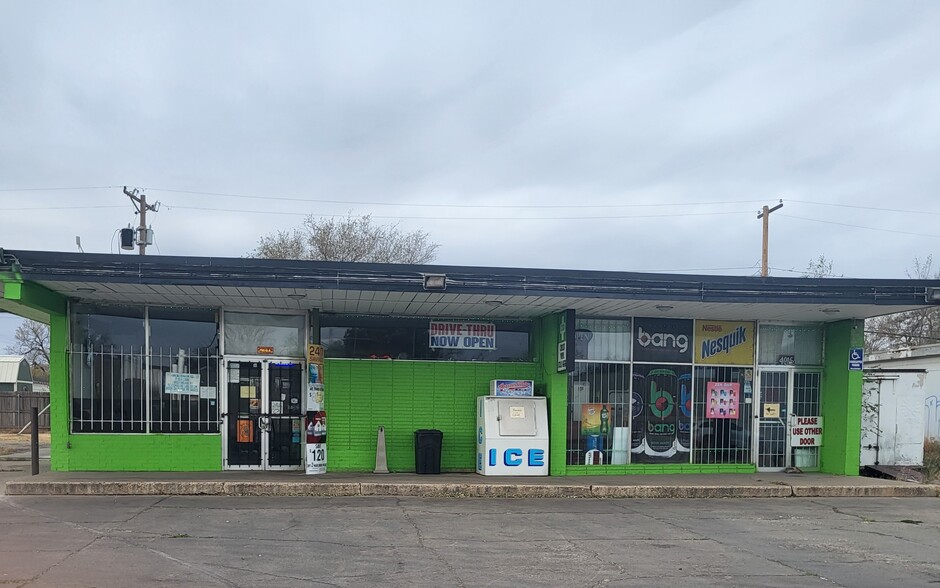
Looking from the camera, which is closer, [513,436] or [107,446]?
[107,446]

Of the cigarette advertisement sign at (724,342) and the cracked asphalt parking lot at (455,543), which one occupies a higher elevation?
the cigarette advertisement sign at (724,342)

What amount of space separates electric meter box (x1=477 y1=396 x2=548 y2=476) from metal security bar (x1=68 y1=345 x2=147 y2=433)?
6.55 metres

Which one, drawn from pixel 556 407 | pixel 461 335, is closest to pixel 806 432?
pixel 556 407

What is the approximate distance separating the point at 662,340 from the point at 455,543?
8.21 metres

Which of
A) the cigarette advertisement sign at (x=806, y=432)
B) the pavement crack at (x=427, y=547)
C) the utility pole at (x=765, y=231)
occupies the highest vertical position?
the utility pole at (x=765, y=231)

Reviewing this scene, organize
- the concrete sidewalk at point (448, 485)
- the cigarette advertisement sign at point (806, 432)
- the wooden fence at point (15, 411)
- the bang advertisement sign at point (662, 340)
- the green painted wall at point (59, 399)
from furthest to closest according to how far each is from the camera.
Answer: the wooden fence at point (15, 411)
the cigarette advertisement sign at point (806, 432)
the bang advertisement sign at point (662, 340)
the green painted wall at point (59, 399)
the concrete sidewalk at point (448, 485)

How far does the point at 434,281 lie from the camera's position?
12305 mm

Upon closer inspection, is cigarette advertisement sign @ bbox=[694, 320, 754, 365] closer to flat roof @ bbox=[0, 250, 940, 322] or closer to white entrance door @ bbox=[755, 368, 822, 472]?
white entrance door @ bbox=[755, 368, 822, 472]

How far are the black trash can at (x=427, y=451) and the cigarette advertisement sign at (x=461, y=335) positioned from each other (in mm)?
1884

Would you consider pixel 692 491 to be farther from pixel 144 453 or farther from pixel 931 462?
pixel 144 453

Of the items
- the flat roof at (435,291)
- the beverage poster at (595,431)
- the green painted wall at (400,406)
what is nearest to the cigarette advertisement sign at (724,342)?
the flat roof at (435,291)

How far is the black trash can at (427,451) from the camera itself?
14672 mm

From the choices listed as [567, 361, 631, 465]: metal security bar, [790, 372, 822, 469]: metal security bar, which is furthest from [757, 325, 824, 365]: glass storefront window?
[567, 361, 631, 465]: metal security bar

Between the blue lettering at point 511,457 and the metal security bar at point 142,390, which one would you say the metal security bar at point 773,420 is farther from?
the metal security bar at point 142,390
